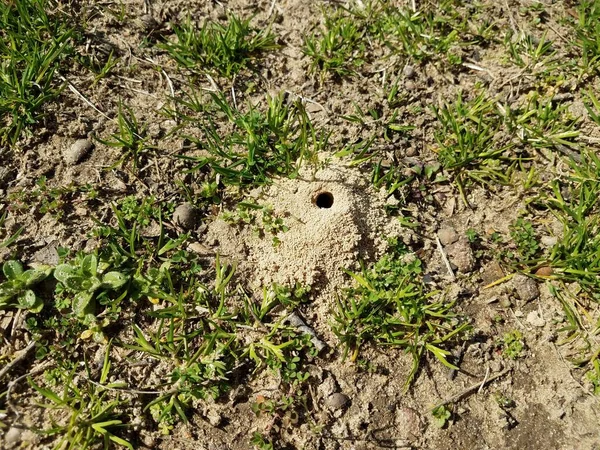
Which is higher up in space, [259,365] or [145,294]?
[145,294]

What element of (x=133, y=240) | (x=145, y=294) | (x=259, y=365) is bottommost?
(x=259, y=365)

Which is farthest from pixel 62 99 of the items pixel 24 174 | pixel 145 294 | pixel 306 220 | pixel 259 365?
pixel 259 365

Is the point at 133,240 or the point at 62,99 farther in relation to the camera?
the point at 62,99

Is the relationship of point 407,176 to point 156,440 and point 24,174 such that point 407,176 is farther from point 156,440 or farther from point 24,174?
point 24,174

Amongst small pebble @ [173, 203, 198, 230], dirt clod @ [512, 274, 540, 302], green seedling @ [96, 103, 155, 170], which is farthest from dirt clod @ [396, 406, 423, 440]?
green seedling @ [96, 103, 155, 170]

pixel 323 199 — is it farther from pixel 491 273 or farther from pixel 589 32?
pixel 589 32

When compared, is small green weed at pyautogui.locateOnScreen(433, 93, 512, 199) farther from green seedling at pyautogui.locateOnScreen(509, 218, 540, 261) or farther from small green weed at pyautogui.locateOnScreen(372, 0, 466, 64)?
small green weed at pyautogui.locateOnScreen(372, 0, 466, 64)

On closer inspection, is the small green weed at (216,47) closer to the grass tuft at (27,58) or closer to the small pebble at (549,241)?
the grass tuft at (27,58)
